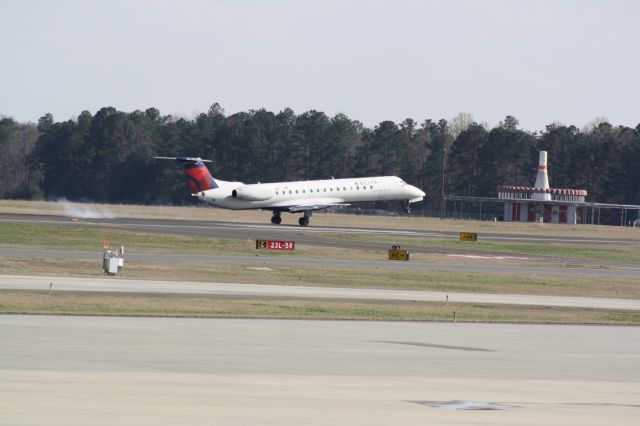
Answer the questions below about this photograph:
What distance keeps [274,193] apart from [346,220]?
71.2 feet

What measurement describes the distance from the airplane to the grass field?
12.3m

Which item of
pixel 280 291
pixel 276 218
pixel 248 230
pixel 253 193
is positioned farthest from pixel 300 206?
pixel 280 291

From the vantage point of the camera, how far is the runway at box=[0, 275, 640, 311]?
46847mm

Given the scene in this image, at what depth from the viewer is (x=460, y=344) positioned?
A: 113 feet

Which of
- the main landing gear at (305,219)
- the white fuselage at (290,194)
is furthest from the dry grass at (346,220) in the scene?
the main landing gear at (305,219)

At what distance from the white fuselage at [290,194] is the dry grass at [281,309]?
56969mm

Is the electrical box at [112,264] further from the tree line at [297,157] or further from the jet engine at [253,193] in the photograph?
the tree line at [297,157]

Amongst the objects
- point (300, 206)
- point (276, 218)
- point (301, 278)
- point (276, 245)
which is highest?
→ point (300, 206)

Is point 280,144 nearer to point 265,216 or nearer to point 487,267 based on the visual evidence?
point 265,216

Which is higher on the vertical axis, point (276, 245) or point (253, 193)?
point (253, 193)

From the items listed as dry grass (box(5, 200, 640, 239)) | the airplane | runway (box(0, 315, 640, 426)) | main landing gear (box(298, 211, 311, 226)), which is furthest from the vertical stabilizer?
runway (box(0, 315, 640, 426))

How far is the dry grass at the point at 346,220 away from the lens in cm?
11794

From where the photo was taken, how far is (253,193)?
340ft

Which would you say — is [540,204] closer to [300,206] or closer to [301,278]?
[300,206]
